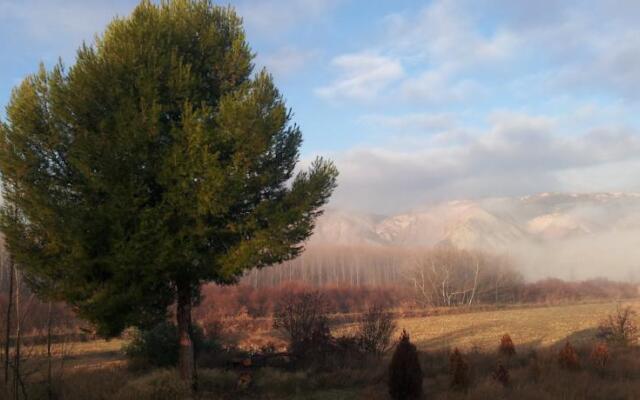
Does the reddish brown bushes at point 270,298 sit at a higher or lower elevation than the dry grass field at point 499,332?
higher

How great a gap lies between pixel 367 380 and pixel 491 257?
63166 millimetres

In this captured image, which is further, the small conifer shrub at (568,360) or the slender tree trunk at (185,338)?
the small conifer shrub at (568,360)

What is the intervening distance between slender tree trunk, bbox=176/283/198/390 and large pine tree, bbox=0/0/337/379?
0.23ft

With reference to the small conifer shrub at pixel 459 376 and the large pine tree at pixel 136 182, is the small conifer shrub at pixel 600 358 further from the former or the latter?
the large pine tree at pixel 136 182

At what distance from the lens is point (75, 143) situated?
10.7 m

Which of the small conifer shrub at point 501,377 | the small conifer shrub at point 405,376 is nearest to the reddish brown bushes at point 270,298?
the small conifer shrub at point 501,377

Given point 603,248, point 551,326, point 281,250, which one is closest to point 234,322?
point 551,326

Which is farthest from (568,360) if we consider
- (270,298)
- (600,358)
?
(270,298)

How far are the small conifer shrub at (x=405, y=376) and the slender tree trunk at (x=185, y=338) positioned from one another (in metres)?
4.18

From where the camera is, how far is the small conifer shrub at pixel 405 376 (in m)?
11.2

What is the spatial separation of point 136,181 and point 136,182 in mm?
19

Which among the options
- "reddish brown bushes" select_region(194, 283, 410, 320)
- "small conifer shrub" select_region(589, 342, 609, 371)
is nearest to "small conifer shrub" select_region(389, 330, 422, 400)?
"small conifer shrub" select_region(589, 342, 609, 371)

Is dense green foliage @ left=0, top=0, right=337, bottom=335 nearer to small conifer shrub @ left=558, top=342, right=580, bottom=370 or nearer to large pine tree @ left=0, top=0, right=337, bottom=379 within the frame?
large pine tree @ left=0, top=0, right=337, bottom=379

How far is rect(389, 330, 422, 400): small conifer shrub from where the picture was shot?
11.2 m
